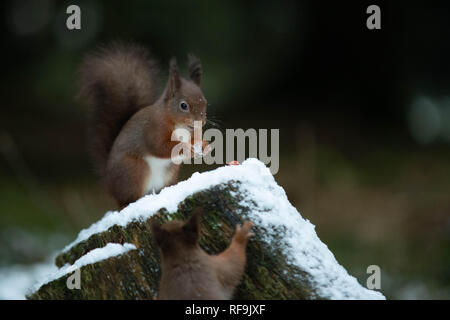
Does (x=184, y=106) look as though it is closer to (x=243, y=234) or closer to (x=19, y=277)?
(x=243, y=234)

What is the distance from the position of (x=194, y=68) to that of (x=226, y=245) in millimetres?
956

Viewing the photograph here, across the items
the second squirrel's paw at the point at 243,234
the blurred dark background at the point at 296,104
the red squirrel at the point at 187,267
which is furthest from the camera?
the blurred dark background at the point at 296,104

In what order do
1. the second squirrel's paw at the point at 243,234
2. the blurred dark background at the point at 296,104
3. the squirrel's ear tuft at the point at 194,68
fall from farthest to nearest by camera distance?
the blurred dark background at the point at 296,104, the squirrel's ear tuft at the point at 194,68, the second squirrel's paw at the point at 243,234

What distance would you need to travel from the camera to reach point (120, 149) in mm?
2371

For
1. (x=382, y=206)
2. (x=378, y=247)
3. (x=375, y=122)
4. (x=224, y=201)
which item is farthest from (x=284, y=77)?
(x=224, y=201)

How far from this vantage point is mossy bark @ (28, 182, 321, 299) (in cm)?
144

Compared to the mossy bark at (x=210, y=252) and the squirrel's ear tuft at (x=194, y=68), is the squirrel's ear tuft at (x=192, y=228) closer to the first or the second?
the mossy bark at (x=210, y=252)

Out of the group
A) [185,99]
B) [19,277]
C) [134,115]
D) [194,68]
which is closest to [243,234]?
[185,99]

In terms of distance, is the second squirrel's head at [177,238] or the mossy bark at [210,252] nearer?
the second squirrel's head at [177,238]

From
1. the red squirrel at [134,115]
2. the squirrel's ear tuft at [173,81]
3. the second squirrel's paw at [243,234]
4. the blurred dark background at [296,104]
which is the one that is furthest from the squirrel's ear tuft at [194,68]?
the blurred dark background at [296,104]

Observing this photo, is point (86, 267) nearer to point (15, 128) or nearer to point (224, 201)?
point (224, 201)

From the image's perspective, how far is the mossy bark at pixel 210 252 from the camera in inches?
56.6

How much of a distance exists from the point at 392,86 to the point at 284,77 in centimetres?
118

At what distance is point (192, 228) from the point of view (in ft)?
4.27
